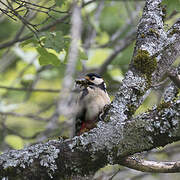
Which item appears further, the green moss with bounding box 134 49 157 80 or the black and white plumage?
the black and white plumage

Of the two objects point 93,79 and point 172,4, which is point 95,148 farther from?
point 93,79

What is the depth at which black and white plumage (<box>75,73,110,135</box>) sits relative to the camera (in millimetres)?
4402

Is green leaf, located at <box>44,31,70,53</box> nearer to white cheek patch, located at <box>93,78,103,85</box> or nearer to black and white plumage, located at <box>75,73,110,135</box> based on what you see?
black and white plumage, located at <box>75,73,110,135</box>

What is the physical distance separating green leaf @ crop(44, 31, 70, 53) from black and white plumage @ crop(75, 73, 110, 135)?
86cm

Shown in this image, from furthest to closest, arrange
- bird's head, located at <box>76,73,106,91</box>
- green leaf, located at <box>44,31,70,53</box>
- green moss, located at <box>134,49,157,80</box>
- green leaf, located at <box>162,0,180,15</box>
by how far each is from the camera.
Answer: bird's head, located at <box>76,73,106,91</box>, green leaf, located at <box>44,31,70,53</box>, green leaf, located at <box>162,0,180,15</box>, green moss, located at <box>134,49,157,80</box>

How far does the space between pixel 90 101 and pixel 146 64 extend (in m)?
1.51

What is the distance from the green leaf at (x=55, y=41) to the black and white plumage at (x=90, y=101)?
2.83 feet

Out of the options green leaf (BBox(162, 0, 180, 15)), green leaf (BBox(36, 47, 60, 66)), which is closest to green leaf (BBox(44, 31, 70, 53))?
green leaf (BBox(36, 47, 60, 66))

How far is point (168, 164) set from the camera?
2.87 meters

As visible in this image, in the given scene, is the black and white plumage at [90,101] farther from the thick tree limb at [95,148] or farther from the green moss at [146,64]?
the thick tree limb at [95,148]

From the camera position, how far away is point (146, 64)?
315 cm

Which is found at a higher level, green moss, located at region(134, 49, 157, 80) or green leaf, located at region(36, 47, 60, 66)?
green leaf, located at region(36, 47, 60, 66)

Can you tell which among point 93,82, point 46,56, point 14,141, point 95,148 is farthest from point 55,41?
point 14,141

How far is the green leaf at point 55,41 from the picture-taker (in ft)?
12.3
